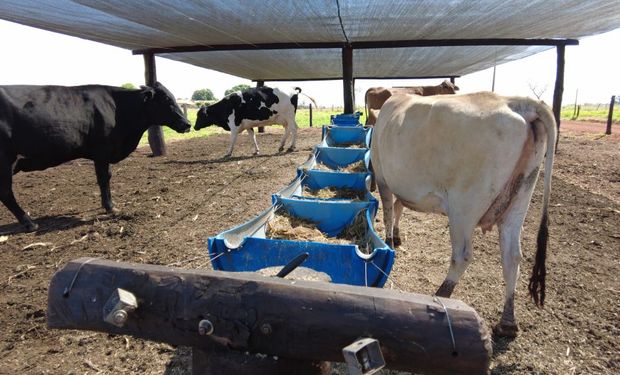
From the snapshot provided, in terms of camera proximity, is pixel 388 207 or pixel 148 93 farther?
pixel 148 93

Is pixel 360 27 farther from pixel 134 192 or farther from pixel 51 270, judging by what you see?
pixel 51 270

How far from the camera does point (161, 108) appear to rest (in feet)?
21.8

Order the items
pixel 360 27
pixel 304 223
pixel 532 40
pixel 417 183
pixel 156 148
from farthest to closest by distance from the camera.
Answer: pixel 156 148, pixel 532 40, pixel 360 27, pixel 304 223, pixel 417 183

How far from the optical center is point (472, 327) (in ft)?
3.80

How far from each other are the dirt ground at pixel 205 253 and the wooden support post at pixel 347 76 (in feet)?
10.4

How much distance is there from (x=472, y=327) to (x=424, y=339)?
0.15m

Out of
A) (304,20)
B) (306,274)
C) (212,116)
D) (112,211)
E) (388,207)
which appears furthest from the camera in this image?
(212,116)

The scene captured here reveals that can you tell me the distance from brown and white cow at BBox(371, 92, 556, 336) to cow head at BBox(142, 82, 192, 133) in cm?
484

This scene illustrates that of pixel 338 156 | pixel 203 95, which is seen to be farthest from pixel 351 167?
pixel 203 95

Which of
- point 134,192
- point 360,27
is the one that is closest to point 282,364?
point 134,192

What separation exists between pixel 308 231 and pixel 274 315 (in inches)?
80.6

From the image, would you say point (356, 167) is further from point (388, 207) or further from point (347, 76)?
point (347, 76)

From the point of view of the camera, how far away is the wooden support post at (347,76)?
9625mm

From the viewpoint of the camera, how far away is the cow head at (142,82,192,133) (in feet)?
21.1
